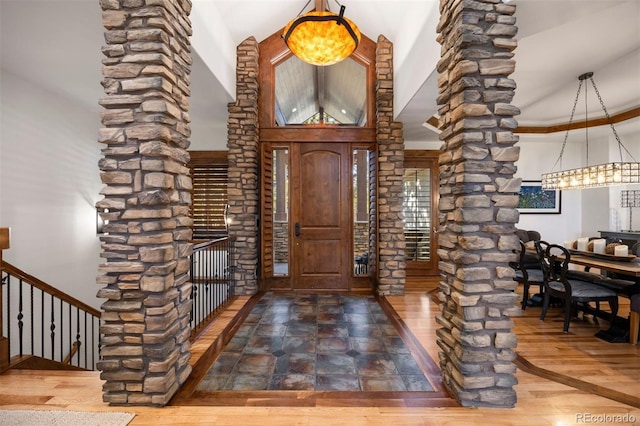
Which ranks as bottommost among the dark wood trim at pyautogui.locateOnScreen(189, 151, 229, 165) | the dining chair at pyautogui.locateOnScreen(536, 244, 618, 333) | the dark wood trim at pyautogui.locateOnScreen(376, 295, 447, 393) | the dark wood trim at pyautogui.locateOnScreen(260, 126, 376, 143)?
the dark wood trim at pyautogui.locateOnScreen(376, 295, 447, 393)

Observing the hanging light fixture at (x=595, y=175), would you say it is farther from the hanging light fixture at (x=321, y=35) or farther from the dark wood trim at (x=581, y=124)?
the hanging light fixture at (x=321, y=35)

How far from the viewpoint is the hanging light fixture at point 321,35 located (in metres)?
2.93

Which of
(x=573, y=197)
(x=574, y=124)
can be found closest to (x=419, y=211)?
(x=574, y=124)

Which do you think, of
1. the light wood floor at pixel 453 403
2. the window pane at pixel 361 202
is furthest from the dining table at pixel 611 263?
the window pane at pixel 361 202

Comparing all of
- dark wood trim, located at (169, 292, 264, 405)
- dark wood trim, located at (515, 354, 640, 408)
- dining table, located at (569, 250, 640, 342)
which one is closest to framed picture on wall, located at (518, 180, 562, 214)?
dining table, located at (569, 250, 640, 342)

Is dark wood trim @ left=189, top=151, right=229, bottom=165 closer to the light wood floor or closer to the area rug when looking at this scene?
the light wood floor

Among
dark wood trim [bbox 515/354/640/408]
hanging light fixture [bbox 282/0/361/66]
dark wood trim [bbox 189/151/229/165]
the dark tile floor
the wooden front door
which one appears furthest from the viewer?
dark wood trim [bbox 189/151/229/165]

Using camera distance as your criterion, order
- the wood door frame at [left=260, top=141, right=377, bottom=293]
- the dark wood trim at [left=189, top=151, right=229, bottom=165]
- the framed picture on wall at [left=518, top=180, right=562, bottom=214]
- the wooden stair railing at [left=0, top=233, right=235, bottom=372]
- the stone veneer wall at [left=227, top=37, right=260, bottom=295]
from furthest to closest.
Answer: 1. the framed picture on wall at [left=518, top=180, right=562, bottom=214]
2. the dark wood trim at [left=189, top=151, right=229, bottom=165]
3. the wood door frame at [left=260, top=141, right=377, bottom=293]
4. the stone veneer wall at [left=227, top=37, right=260, bottom=295]
5. the wooden stair railing at [left=0, top=233, right=235, bottom=372]

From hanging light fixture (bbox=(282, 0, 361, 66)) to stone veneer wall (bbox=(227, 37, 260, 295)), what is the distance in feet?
5.95

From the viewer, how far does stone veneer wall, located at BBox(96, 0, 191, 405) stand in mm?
2064

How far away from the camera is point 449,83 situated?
7.61 feet

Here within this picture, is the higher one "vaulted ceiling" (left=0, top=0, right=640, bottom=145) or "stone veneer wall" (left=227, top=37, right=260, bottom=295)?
"vaulted ceiling" (left=0, top=0, right=640, bottom=145)

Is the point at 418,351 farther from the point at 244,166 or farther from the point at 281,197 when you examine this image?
the point at 244,166

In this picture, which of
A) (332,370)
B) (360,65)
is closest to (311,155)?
(360,65)
